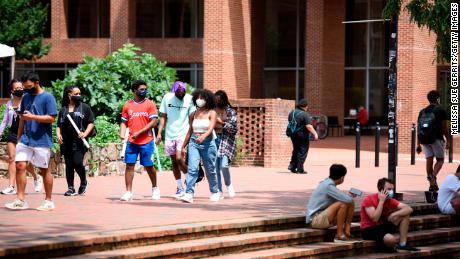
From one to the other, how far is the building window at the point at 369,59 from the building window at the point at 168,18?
6583 millimetres

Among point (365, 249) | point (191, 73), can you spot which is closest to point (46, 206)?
point (365, 249)

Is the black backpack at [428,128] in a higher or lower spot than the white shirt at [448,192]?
higher

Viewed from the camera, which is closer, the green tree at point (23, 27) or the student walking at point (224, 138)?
the student walking at point (224, 138)

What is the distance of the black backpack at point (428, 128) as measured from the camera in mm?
17016

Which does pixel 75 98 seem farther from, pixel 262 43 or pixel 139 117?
pixel 262 43

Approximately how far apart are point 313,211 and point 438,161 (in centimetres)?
454

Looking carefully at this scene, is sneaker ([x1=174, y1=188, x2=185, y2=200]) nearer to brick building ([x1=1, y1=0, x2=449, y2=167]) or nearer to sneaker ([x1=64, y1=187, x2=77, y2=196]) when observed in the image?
sneaker ([x1=64, y1=187, x2=77, y2=196])

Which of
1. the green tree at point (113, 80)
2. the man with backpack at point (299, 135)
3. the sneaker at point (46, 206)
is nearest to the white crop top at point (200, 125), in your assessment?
the sneaker at point (46, 206)

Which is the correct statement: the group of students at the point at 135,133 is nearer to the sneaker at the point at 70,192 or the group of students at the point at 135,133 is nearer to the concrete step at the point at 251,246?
the sneaker at the point at 70,192

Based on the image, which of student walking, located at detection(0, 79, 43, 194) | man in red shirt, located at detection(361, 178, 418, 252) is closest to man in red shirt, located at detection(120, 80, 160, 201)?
student walking, located at detection(0, 79, 43, 194)

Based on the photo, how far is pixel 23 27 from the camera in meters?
44.7

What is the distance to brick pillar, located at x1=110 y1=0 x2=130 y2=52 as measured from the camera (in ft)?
154

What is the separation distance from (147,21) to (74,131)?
32.5 m

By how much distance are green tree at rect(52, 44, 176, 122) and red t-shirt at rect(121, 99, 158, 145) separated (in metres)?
10.1
